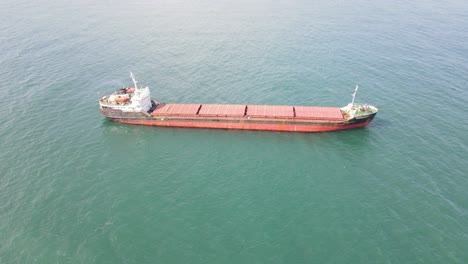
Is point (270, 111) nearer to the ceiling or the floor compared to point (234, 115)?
nearer to the ceiling

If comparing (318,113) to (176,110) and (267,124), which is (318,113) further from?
(176,110)

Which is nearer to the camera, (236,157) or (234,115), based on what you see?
(236,157)

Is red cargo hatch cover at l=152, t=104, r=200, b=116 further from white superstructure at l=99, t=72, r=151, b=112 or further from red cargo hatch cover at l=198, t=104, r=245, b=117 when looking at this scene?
white superstructure at l=99, t=72, r=151, b=112

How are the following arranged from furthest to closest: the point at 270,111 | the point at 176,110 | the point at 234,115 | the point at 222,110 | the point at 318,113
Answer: the point at 176,110
the point at 222,110
the point at 270,111
the point at 318,113
the point at 234,115

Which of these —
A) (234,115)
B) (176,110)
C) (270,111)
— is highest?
(270,111)

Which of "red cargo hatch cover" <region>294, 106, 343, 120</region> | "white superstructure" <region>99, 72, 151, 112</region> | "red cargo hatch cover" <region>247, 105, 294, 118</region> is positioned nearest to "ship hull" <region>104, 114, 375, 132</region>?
"red cargo hatch cover" <region>294, 106, 343, 120</region>

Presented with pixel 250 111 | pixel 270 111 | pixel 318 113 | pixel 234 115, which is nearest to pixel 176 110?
pixel 234 115

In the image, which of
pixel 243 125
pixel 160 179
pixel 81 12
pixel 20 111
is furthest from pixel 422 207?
pixel 81 12
